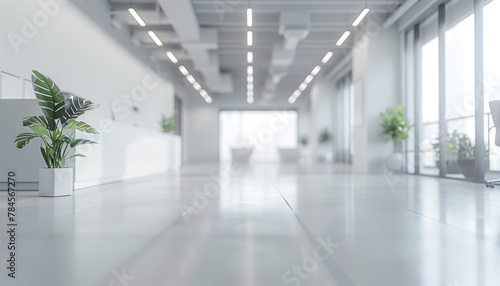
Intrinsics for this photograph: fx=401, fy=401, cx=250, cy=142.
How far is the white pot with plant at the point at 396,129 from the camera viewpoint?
879cm

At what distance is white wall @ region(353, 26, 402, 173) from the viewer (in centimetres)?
952

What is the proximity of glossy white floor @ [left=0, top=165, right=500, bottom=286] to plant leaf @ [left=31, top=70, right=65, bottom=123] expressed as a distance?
1.07 m

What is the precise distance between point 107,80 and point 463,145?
7299mm

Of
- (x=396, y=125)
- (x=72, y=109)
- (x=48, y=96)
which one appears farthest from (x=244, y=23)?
(x=48, y=96)

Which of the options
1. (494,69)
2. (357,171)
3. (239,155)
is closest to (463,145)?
(494,69)

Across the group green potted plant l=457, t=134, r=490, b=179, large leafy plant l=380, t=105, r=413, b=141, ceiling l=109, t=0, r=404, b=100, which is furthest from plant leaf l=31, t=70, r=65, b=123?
large leafy plant l=380, t=105, r=413, b=141

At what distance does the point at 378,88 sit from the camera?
9.63 meters

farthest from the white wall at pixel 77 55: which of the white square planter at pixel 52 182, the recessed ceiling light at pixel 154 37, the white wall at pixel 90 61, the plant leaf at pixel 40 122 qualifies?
the white square planter at pixel 52 182

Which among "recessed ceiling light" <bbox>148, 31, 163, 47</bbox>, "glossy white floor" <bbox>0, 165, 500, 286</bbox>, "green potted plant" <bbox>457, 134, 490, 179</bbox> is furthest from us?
"recessed ceiling light" <bbox>148, 31, 163, 47</bbox>

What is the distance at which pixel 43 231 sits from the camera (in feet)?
7.88

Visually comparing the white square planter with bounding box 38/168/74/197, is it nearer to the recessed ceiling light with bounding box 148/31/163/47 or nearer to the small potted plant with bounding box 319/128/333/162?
the recessed ceiling light with bounding box 148/31/163/47

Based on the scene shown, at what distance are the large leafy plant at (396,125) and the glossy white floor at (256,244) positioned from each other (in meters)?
5.27

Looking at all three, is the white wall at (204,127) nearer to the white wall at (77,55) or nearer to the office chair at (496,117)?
the white wall at (77,55)

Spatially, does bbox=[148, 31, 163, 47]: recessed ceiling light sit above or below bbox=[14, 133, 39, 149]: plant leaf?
above
